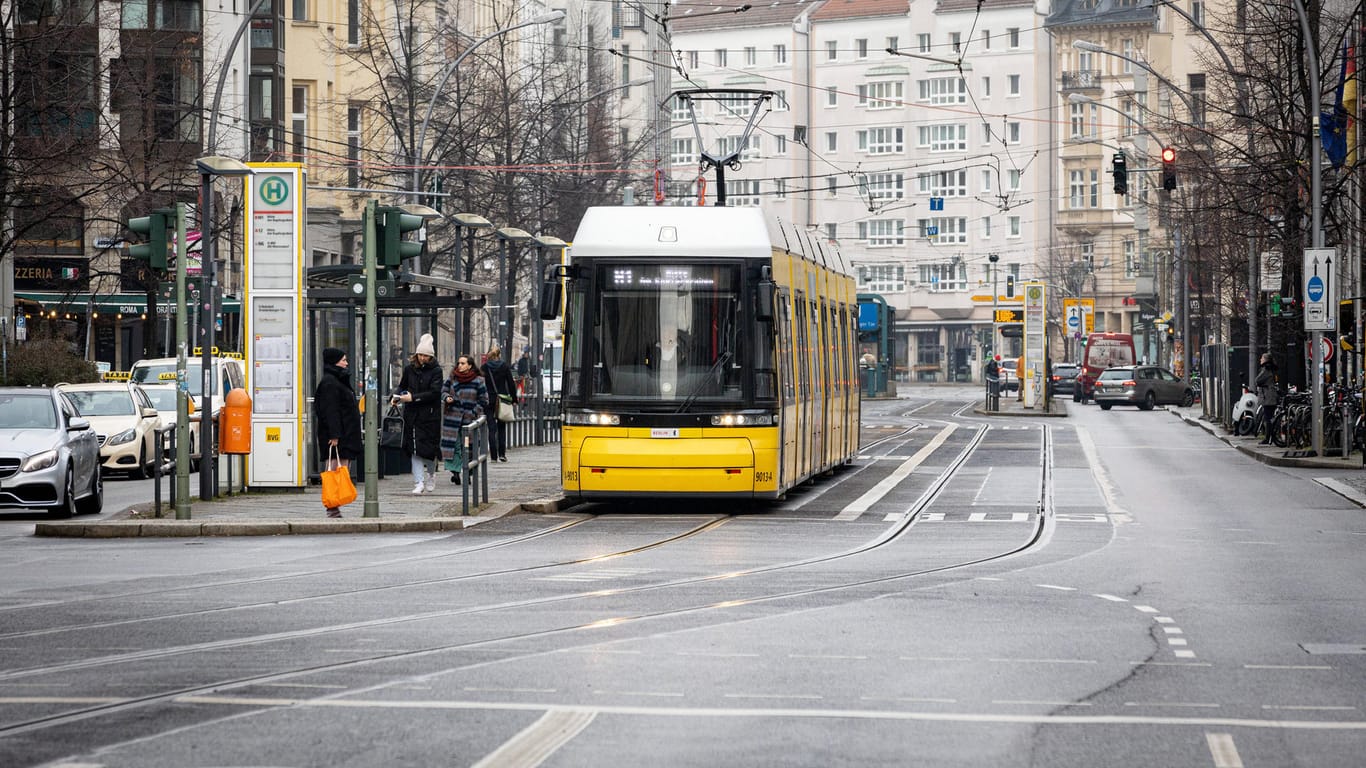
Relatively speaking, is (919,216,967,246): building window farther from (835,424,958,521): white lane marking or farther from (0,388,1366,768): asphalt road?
(0,388,1366,768): asphalt road

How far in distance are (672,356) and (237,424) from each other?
4.98m

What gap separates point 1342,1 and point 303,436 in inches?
1523

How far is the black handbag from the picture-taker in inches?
1152

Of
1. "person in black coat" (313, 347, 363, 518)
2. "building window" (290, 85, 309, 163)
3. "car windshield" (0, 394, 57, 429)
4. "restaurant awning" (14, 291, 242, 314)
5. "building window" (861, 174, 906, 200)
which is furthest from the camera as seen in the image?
"building window" (861, 174, 906, 200)

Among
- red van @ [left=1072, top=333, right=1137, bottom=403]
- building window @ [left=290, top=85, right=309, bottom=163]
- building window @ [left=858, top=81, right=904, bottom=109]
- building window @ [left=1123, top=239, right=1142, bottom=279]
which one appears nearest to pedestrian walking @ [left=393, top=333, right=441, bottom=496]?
building window @ [left=290, top=85, right=309, bottom=163]

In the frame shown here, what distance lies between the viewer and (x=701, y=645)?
11.4m

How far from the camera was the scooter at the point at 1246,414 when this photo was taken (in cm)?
4744

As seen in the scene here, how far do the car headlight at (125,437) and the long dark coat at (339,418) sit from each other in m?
10.7

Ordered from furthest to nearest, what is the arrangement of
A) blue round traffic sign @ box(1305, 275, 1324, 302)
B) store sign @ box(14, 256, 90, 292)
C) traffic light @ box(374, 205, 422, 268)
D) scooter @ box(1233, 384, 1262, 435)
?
store sign @ box(14, 256, 90, 292) < scooter @ box(1233, 384, 1262, 435) < blue round traffic sign @ box(1305, 275, 1324, 302) < traffic light @ box(374, 205, 422, 268)

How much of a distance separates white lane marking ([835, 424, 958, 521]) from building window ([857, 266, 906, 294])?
8547 cm

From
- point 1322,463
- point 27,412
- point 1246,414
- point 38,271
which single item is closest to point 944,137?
point 38,271

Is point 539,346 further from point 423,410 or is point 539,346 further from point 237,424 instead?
point 237,424

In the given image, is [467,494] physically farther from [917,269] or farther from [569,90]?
[917,269]

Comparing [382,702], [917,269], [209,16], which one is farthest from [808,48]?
[382,702]
